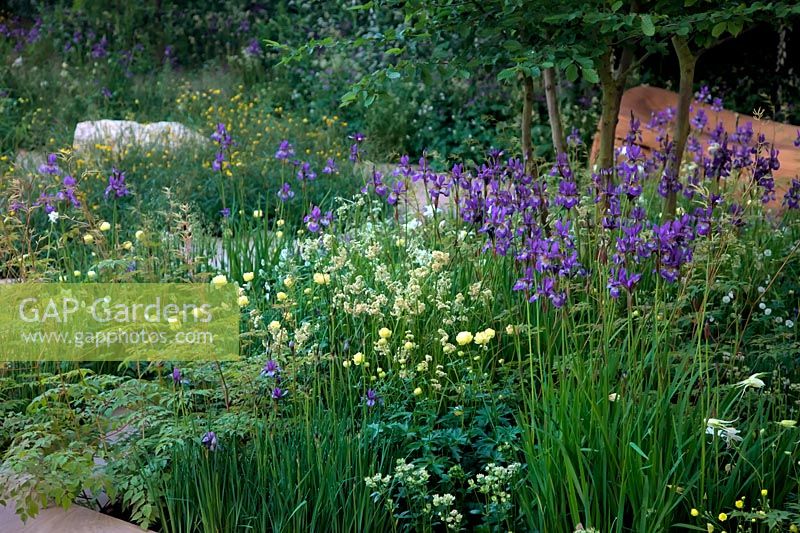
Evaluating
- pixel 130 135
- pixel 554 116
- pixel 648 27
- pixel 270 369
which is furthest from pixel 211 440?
pixel 130 135

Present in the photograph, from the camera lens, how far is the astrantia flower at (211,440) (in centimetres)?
276

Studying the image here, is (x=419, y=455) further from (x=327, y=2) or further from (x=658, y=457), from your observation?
(x=327, y=2)

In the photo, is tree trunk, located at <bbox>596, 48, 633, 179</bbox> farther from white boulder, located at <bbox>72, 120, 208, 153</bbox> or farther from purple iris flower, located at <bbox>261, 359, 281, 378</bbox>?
white boulder, located at <bbox>72, 120, 208, 153</bbox>

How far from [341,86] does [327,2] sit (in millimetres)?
1950

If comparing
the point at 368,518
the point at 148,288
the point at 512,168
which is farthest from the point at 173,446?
the point at 512,168

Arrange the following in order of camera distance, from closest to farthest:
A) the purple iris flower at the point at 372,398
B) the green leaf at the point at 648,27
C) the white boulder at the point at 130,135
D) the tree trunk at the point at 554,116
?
the purple iris flower at the point at 372,398, the green leaf at the point at 648,27, the tree trunk at the point at 554,116, the white boulder at the point at 130,135

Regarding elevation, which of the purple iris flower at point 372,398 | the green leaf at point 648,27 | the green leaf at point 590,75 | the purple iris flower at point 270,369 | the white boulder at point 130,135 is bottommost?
the purple iris flower at point 372,398

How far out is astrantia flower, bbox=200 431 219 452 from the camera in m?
2.76

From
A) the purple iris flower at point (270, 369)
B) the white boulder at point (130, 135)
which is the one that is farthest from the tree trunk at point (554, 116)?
the white boulder at point (130, 135)

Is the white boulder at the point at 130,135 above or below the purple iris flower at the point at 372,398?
above

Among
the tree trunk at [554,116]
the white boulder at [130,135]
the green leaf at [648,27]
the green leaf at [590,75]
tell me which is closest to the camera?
the green leaf at [648,27]

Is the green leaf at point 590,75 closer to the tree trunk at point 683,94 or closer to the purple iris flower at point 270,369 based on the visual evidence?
the tree trunk at point 683,94

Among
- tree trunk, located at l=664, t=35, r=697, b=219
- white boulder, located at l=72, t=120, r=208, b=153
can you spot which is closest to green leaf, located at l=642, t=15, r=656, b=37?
tree trunk, located at l=664, t=35, r=697, b=219

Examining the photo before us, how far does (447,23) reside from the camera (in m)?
4.12
